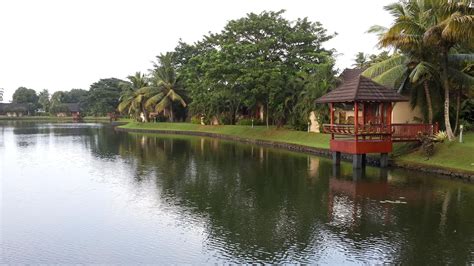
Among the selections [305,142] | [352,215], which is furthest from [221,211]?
[305,142]

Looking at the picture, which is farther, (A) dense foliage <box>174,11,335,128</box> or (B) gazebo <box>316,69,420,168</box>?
(A) dense foliage <box>174,11,335,128</box>

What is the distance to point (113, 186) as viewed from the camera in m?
19.3

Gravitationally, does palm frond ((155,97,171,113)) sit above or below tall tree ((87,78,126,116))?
below

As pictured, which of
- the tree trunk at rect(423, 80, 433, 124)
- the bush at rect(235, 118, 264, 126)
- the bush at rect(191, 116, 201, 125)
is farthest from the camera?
the bush at rect(191, 116, 201, 125)

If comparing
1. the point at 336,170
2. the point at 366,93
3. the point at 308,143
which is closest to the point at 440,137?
the point at 366,93

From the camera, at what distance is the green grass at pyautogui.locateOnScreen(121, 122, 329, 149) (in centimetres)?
3434

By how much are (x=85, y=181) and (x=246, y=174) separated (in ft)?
24.6

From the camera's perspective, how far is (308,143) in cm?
3456

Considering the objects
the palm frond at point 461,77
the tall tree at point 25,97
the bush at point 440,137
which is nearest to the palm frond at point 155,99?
the palm frond at point 461,77

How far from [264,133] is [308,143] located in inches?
356

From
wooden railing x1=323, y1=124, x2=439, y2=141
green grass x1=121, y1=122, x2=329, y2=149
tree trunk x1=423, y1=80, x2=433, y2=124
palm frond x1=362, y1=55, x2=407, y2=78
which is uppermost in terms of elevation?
palm frond x1=362, y1=55, x2=407, y2=78

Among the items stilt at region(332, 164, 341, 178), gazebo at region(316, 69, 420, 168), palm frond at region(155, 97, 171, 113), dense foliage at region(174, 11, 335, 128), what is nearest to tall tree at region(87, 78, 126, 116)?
palm frond at region(155, 97, 171, 113)

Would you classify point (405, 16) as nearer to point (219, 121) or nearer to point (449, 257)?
point (449, 257)

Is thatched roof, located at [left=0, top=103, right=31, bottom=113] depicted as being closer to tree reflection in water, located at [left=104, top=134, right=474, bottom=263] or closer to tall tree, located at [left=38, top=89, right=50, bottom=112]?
tall tree, located at [left=38, top=89, right=50, bottom=112]
